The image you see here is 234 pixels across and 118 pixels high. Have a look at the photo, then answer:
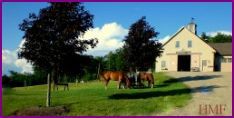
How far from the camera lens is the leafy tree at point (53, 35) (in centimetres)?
2130

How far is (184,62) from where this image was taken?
207 feet

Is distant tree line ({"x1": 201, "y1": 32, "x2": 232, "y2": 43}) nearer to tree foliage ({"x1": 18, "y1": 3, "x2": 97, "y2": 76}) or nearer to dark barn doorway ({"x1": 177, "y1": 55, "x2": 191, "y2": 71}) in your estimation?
dark barn doorway ({"x1": 177, "y1": 55, "x2": 191, "y2": 71})

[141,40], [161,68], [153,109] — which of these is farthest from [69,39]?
[161,68]

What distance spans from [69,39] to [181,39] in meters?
42.5

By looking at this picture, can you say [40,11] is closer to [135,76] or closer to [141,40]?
[135,76]

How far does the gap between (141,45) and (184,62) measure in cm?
2701

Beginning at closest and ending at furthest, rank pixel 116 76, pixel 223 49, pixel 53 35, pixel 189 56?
pixel 53 35
pixel 116 76
pixel 189 56
pixel 223 49

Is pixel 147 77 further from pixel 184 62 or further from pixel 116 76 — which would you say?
pixel 184 62

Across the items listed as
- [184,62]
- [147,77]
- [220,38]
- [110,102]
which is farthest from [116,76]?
[220,38]

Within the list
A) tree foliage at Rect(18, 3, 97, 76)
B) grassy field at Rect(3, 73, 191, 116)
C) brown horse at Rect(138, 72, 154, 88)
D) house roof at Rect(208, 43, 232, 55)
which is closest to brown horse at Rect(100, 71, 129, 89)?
brown horse at Rect(138, 72, 154, 88)

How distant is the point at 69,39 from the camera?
21.5m

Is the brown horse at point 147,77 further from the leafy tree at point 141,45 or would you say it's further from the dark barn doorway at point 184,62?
the dark barn doorway at point 184,62

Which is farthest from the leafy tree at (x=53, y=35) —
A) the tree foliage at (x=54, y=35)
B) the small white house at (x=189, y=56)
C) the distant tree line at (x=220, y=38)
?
the distant tree line at (x=220, y=38)

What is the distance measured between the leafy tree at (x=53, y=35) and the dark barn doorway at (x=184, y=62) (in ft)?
137
